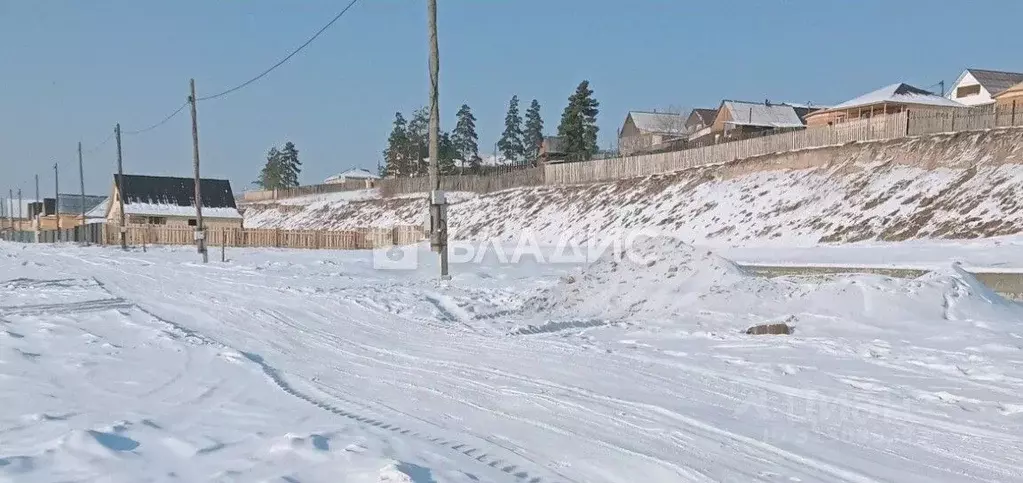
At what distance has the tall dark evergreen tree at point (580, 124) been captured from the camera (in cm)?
6656

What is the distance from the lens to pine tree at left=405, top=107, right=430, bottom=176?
9425 cm

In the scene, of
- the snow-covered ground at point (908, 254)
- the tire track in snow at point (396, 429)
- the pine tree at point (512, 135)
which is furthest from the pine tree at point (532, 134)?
the tire track in snow at point (396, 429)

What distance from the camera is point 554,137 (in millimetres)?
95438

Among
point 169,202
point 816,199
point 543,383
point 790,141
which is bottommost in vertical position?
point 543,383

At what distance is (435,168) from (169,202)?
53.3 metres

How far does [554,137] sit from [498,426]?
91721 mm

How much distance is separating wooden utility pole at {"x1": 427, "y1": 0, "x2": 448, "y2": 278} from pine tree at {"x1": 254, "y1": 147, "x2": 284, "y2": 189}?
10432cm

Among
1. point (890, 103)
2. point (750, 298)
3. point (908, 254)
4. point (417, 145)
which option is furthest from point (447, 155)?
point (750, 298)

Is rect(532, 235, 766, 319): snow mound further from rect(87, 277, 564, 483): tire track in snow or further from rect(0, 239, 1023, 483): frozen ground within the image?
rect(87, 277, 564, 483): tire track in snow

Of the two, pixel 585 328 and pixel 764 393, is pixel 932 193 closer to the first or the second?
pixel 585 328

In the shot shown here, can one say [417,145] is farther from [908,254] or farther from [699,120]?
[908,254]

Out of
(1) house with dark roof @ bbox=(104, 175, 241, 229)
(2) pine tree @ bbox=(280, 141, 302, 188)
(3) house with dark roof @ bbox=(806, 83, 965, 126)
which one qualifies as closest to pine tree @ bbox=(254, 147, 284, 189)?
(2) pine tree @ bbox=(280, 141, 302, 188)

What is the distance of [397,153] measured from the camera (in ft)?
310

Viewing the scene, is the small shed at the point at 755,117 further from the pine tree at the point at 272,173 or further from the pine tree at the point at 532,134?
the pine tree at the point at 272,173
